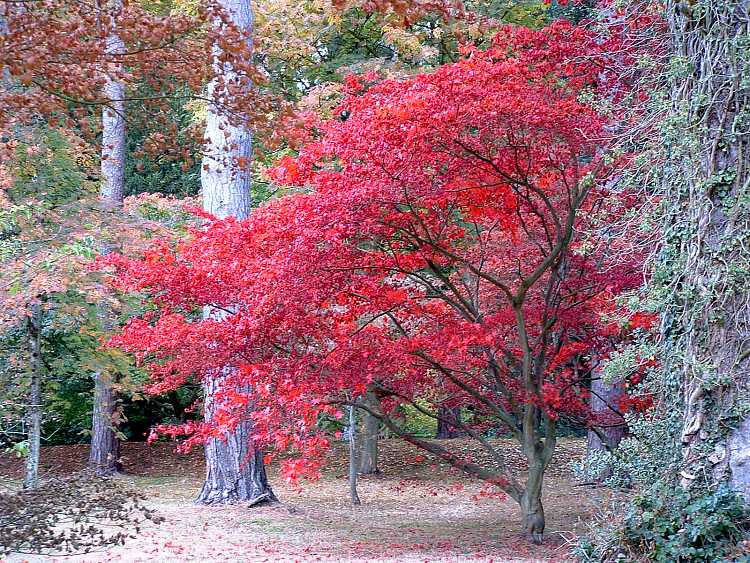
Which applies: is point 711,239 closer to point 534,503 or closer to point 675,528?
point 675,528

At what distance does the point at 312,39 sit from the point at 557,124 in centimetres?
958

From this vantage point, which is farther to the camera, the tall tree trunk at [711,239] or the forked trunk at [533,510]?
the forked trunk at [533,510]

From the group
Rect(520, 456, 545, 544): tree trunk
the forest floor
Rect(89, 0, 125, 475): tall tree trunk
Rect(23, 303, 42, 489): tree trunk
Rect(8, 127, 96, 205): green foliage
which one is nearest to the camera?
the forest floor

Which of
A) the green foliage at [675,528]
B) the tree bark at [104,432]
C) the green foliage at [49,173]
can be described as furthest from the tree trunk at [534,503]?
the tree bark at [104,432]

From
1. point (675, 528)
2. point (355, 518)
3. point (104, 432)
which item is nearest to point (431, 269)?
point (675, 528)

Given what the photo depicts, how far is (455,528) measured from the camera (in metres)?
9.91

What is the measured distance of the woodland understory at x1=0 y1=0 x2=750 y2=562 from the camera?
18.1 ft

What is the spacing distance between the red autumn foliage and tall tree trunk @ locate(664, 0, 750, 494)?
0.90 meters

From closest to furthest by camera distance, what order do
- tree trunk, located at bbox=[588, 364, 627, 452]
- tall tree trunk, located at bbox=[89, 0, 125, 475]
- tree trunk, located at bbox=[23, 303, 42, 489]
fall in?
tree trunk, located at bbox=[588, 364, 627, 452] < tree trunk, located at bbox=[23, 303, 42, 489] < tall tree trunk, located at bbox=[89, 0, 125, 475]

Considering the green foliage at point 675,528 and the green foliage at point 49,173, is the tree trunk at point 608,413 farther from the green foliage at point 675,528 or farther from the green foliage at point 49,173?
the green foliage at point 49,173

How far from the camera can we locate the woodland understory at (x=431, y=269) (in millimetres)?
5512

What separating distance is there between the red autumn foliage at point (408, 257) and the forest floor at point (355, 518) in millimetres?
1071

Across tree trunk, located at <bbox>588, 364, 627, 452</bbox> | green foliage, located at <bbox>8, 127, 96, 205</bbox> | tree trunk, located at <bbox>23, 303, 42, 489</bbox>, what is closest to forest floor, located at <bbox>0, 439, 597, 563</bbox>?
tree trunk, located at <bbox>588, 364, 627, 452</bbox>

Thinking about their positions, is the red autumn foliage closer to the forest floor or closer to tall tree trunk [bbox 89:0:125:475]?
the forest floor
